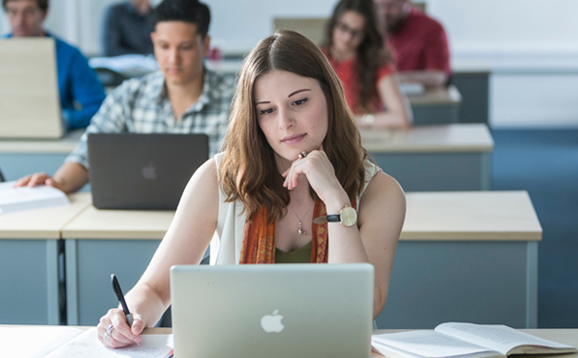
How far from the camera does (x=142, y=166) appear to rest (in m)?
1.98

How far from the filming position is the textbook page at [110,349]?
3.82ft

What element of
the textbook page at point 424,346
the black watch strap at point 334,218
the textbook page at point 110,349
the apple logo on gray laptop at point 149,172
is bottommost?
the textbook page at point 110,349

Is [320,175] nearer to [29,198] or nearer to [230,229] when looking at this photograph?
[230,229]

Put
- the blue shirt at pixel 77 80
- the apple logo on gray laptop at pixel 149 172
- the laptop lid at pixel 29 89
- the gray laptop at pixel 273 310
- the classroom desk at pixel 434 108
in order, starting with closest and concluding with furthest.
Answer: the gray laptop at pixel 273 310, the apple logo on gray laptop at pixel 149 172, the laptop lid at pixel 29 89, the blue shirt at pixel 77 80, the classroom desk at pixel 434 108

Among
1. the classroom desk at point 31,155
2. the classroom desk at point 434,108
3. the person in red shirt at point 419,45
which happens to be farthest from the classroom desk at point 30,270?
the person in red shirt at point 419,45

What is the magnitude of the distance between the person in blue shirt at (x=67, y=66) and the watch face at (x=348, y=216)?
218 cm

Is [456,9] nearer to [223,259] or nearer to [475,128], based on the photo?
[475,128]

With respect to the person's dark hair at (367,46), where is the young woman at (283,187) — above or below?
below

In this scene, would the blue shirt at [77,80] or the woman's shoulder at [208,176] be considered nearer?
the woman's shoulder at [208,176]

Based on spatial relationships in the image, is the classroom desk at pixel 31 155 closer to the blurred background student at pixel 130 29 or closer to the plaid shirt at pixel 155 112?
the plaid shirt at pixel 155 112

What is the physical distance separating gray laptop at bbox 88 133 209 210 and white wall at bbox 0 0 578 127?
4.90 meters

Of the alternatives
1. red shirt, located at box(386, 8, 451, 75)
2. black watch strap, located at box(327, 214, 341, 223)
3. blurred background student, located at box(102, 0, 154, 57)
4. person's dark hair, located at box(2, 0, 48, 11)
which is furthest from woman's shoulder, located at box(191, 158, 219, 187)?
blurred background student, located at box(102, 0, 154, 57)

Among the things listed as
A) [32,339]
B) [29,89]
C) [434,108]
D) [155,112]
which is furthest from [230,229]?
[434,108]

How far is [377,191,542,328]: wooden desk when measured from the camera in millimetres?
1872
